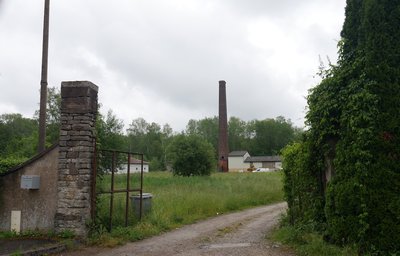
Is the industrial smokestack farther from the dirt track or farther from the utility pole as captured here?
the dirt track

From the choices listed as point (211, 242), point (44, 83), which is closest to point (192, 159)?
point (44, 83)

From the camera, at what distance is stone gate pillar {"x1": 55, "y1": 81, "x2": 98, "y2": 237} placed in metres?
11.0

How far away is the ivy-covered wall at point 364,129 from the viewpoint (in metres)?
8.40

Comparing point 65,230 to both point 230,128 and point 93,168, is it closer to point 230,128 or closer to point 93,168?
point 93,168

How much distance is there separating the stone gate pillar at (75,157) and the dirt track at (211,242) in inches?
45.0

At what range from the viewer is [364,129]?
862cm

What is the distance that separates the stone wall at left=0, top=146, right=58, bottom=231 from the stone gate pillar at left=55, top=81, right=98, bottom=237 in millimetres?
295

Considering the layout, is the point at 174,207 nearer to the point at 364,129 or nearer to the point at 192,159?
the point at 364,129

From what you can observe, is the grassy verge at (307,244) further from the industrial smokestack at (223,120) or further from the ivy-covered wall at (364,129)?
the industrial smokestack at (223,120)

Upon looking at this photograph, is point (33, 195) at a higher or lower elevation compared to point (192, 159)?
lower

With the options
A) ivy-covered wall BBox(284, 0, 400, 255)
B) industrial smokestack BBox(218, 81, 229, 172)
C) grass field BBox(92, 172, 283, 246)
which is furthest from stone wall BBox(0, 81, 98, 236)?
industrial smokestack BBox(218, 81, 229, 172)

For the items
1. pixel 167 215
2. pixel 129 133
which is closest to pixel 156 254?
pixel 167 215

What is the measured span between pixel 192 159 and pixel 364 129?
38133 millimetres

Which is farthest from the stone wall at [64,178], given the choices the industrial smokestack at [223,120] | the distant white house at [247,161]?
the distant white house at [247,161]
